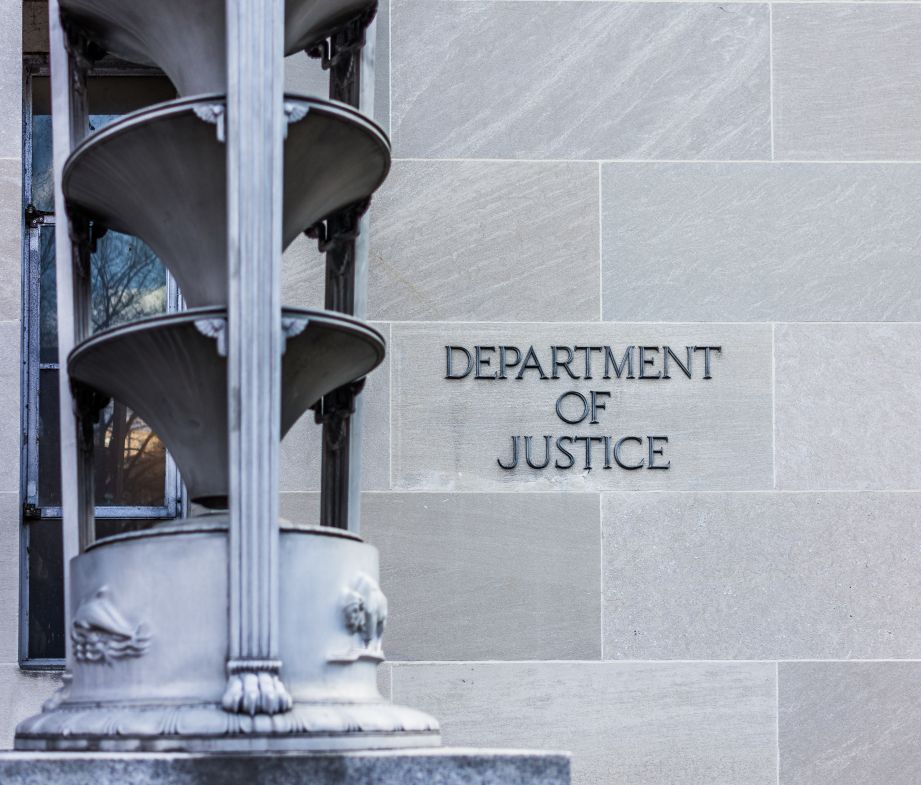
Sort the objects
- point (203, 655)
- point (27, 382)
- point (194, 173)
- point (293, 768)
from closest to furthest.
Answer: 1. point (293, 768)
2. point (203, 655)
3. point (194, 173)
4. point (27, 382)

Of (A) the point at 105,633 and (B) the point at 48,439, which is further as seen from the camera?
(B) the point at 48,439

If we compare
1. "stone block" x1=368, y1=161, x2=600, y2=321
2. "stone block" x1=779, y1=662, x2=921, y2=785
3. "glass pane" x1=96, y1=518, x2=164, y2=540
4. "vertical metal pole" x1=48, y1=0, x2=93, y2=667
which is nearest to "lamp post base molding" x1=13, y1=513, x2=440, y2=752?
"vertical metal pole" x1=48, y1=0, x2=93, y2=667

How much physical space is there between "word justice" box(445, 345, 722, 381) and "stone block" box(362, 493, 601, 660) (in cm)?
76

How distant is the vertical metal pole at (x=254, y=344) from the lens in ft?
22.7

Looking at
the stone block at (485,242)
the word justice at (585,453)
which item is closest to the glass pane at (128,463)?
the stone block at (485,242)

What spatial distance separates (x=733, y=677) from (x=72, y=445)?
4.33m

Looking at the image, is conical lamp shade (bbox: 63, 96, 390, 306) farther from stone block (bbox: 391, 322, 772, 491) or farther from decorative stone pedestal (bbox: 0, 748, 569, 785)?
stone block (bbox: 391, 322, 772, 491)

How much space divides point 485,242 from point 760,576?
266 cm

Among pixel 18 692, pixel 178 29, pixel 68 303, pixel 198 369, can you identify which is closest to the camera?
pixel 198 369

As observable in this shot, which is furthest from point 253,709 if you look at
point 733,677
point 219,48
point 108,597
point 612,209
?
point 612,209

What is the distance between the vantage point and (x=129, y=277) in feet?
36.4

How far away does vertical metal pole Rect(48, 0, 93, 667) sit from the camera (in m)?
8.11

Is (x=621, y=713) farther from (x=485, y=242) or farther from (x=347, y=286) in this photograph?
(x=347, y=286)

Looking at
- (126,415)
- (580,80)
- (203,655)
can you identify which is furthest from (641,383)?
(203,655)
